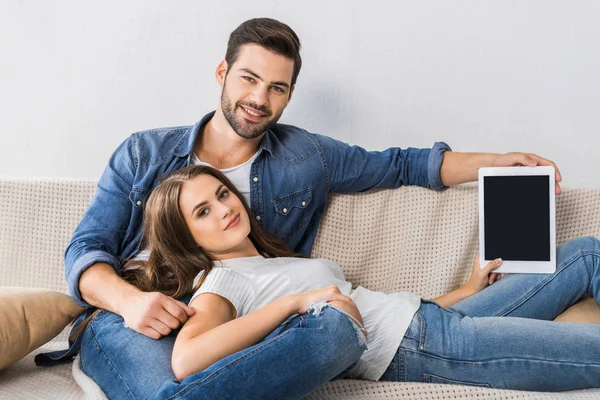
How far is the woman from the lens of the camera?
1.25 meters

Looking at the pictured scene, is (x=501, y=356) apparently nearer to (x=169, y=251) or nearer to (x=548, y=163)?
(x=548, y=163)

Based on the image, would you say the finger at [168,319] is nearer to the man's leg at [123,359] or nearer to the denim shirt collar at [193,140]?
the man's leg at [123,359]

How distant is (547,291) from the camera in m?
1.68

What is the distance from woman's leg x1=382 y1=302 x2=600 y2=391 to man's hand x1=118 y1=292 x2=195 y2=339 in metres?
0.44

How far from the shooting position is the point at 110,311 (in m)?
1.58

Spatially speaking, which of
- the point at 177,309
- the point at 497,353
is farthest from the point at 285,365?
the point at 497,353

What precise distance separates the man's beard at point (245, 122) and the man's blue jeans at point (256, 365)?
0.61m

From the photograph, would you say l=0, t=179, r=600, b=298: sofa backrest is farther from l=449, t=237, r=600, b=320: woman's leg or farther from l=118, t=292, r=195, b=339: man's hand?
l=118, t=292, r=195, b=339: man's hand

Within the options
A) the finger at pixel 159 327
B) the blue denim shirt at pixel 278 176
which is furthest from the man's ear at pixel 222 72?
the finger at pixel 159 327

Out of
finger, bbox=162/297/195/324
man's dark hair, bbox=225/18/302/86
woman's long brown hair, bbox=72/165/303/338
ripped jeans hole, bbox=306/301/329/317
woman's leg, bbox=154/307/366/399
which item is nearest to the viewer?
woman's leg, bbox=154/307/366/399

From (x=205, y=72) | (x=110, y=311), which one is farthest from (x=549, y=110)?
(x=110, y=311)

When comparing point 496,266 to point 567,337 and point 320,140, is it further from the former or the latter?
point 320,140

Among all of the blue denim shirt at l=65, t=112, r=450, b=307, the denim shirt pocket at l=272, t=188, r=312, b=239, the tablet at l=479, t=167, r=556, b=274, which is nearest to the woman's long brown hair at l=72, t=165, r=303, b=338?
the blue denim shirt at l=65, t=112, r=450, b=307

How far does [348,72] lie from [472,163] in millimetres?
489
